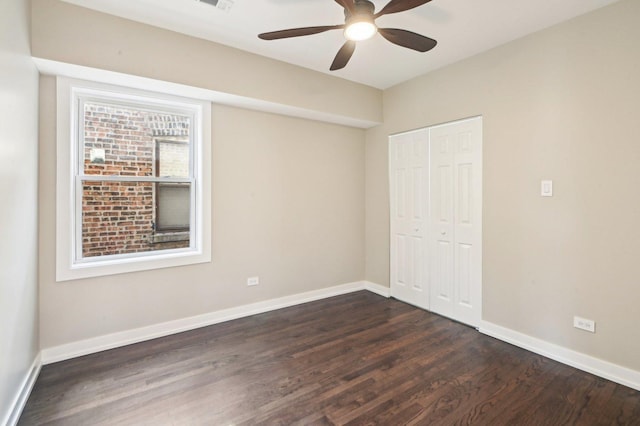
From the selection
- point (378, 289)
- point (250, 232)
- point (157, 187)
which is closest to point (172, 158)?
point (157, 187)

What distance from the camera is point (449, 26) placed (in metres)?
2.56

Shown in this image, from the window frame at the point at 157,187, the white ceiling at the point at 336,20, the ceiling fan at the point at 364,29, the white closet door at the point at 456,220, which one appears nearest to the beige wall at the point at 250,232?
the window frame at the point at 157,187

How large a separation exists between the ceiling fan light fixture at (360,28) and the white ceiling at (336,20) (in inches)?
15.0

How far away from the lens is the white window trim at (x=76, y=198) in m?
2.48

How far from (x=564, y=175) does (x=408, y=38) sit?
5.58 ft

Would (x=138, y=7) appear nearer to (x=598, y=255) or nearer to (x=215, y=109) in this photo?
(x=215, y=109)

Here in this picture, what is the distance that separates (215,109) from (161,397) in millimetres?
2600

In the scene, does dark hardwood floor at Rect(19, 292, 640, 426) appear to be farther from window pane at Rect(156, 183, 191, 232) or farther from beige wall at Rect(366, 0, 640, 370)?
window pane at Rect(156, 183, 191, 232)

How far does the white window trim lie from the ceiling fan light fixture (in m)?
1.74

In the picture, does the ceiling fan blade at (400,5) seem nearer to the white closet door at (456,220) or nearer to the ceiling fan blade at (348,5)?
the ceiling fan blade at (348,5)

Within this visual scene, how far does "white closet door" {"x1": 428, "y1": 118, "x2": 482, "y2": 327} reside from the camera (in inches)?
122

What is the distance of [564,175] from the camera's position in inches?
98.2

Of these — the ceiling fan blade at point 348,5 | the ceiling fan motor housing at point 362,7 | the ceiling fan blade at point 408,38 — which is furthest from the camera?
the ceiling fan blade at point 408,38

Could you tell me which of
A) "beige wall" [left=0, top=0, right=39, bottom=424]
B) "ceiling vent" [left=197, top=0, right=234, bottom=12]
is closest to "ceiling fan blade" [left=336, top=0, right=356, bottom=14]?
"ceiling vent" [left=197, top=0, right=234, bottom=12]
